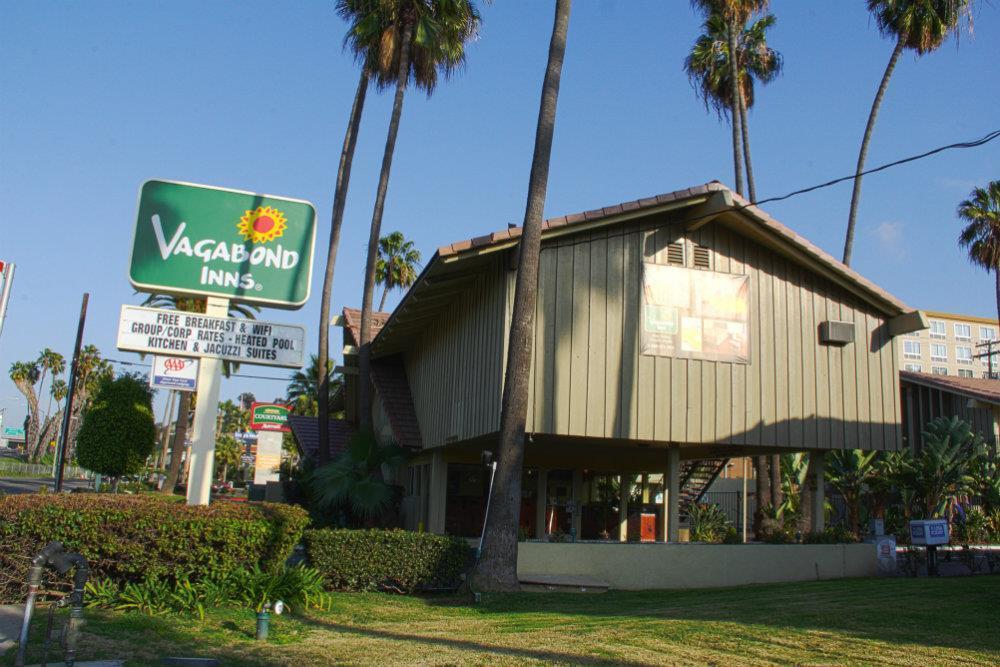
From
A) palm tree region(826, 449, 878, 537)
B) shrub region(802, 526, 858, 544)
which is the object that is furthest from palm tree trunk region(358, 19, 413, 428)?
palm tree region(826, 449, 878, 537)

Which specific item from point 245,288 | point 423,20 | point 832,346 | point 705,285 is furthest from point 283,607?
→ point 423,20

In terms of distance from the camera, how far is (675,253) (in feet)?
54.8

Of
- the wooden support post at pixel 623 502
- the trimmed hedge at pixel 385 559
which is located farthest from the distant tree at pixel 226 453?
the trimmed hedge at pixel 385 559

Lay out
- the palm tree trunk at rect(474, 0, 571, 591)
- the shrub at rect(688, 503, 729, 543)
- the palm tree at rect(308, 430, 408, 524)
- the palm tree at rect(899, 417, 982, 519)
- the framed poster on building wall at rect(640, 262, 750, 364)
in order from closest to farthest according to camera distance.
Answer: the palm tree trunk at rect(474, 0, 571, 591) < the framed poster on building wall at rect(640, 262, 750, 364) < the palm tree at rect(308, 430, 408, 524) < the shrub at rect(688, 503, 729, 543) < the palm tree at rect(899, 417, 982, 519)

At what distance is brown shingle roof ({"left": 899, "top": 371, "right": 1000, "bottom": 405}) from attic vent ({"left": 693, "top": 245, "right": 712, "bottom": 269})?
1460 centimetres

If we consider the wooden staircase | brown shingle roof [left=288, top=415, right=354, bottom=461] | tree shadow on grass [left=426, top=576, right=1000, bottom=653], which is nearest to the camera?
tree shadow on grass [left=426, top=576, right=1000, bottom=653]

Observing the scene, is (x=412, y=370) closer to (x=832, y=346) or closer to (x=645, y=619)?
(x=832, y=346)

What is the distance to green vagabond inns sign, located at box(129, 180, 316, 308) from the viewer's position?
1206cm

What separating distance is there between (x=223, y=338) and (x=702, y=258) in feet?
30.4

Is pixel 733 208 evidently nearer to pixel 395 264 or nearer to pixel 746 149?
pixel 746 149

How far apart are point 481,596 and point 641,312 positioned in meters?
6.07

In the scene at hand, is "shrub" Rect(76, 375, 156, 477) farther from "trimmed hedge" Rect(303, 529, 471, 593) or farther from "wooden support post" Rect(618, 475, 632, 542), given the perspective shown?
"trimmed hedge" Rect(303, 529, 471, 593)

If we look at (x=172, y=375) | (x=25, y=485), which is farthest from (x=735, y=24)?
(x=25, y=485)

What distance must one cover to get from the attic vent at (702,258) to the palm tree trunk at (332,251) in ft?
36.4
